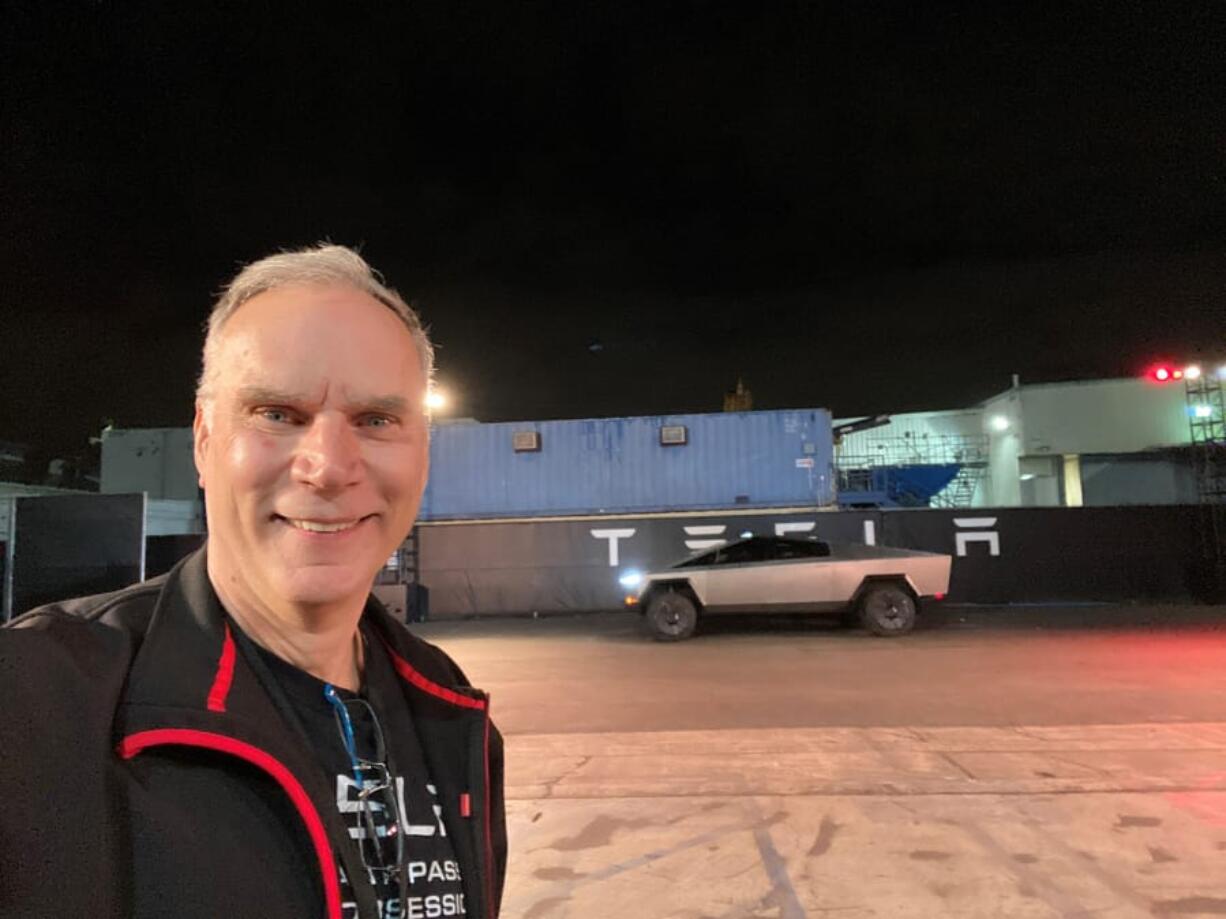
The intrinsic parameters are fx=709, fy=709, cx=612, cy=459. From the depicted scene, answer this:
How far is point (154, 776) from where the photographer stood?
84cm

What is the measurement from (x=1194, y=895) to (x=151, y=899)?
3929 millimetres

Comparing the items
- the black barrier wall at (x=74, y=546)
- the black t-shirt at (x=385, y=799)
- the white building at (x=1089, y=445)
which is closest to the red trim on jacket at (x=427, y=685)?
the black t-shirt at (x=385, y=799)

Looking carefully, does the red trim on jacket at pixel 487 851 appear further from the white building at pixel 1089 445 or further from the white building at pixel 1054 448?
the white building at pixel 1089 445

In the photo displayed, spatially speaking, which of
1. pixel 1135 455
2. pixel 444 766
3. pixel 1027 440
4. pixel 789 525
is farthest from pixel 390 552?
pixel 1135 455

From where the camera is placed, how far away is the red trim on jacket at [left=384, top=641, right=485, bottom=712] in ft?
4.29

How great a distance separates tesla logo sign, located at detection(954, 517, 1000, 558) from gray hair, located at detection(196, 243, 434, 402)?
16.0 metres

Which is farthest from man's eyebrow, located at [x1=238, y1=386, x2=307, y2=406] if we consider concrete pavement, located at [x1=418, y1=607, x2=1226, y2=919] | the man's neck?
concrete pavement, located at [x1=418, y1=607, x2=1226, y2=919]

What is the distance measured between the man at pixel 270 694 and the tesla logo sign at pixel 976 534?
51.6 ft

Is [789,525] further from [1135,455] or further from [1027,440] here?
[1135,455]

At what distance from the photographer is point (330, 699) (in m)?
1.11

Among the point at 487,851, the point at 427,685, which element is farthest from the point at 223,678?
the point at 487,851

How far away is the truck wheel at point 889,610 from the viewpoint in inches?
428

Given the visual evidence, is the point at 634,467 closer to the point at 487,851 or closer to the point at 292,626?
the point at 487,851

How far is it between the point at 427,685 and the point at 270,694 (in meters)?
0.34
